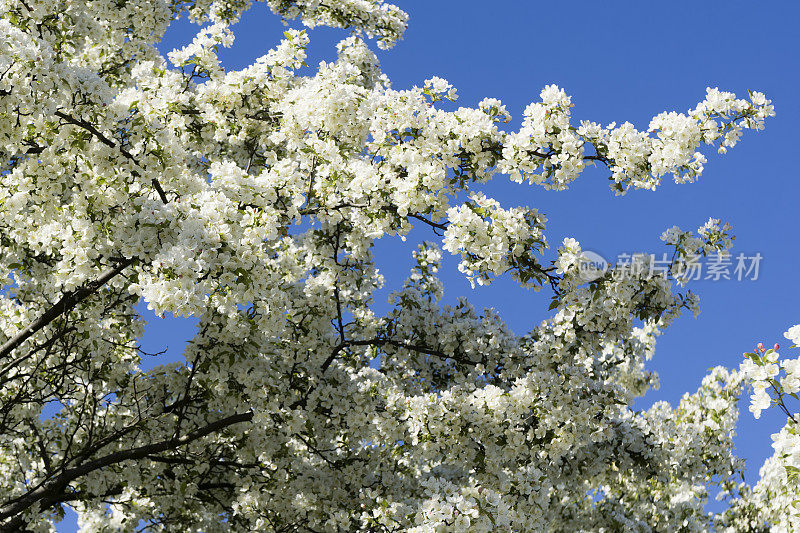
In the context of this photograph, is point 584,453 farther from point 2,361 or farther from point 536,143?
point 2,361

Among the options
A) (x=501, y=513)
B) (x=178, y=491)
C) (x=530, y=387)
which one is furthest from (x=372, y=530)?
(x=178, y=491)

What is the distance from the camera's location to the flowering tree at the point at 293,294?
6.80 metres

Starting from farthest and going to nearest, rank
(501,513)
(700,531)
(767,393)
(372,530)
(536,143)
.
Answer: (700,531)
(372,530)
(536,143)
(501,513)
(767,393)

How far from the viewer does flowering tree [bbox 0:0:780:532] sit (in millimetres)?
6797

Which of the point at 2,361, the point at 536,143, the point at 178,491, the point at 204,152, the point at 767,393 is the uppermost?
the point at 204,152

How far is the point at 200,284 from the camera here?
5.84 meters

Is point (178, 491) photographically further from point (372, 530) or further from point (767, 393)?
point (767, 393)

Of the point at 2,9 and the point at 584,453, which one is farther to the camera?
the point at 584,453

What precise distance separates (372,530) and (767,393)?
182 inches

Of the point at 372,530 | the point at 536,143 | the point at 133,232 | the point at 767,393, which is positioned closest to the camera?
the point at 767,393

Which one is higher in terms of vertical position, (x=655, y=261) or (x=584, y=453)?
(x=655, y=261)

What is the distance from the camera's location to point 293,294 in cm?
1022

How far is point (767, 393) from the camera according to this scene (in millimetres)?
5617

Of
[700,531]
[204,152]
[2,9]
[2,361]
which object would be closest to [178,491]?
[2,361]
